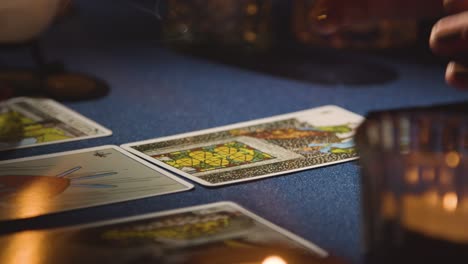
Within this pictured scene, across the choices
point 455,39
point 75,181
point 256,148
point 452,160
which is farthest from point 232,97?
point 452,160

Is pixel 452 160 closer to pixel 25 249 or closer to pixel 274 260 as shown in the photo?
pixel 274 260

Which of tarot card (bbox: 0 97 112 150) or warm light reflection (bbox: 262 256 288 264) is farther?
tarot card (bbox: 0 97 112 150)

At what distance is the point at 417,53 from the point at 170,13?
68 cm

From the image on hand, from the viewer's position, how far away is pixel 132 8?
8.61ft

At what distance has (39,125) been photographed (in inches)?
58.5

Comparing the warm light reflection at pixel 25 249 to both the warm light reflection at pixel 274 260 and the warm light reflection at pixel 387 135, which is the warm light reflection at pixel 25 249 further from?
the warm light reflection at pixel 387 135

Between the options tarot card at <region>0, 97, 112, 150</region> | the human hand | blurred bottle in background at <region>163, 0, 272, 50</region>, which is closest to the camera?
the human hand

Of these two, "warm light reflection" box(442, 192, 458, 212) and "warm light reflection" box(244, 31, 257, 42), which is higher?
"warm light reflection" box(244, 31, 257, 42)

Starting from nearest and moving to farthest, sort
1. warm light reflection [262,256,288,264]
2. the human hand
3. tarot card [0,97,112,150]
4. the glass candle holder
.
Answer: the glass candle holder, warm light reflection [262,256,288,264], the human hand, tarot card [0,97,112,150]

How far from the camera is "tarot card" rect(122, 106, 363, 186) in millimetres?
1232

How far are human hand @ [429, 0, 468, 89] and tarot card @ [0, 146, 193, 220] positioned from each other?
43 centimetres

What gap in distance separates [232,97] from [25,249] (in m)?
0.80

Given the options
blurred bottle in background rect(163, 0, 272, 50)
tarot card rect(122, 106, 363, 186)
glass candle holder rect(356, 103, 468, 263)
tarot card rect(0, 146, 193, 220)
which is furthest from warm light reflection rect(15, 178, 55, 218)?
blurred bottle in background rect(163, 0, 272, 50)

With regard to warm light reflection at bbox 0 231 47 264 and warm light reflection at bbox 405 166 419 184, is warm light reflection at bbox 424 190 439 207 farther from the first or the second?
warm light reflection at bbox 0 231 47 264
